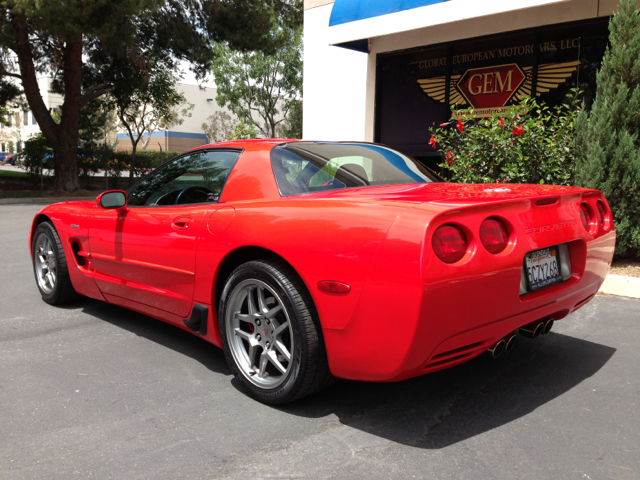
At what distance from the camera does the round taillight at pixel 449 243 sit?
239 centimetres

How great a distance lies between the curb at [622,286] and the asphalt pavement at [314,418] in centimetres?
141

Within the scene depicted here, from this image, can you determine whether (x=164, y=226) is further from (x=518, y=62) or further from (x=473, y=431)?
(x=518, y=62)

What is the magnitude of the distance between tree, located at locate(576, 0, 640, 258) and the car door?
14.2 feet

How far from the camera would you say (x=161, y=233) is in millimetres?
3615

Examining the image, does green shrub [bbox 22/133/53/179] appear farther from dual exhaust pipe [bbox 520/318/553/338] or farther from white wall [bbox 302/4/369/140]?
dual exhaust pipe [bbox 520/318/553/338]

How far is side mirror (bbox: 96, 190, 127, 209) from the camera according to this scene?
4.01 meters

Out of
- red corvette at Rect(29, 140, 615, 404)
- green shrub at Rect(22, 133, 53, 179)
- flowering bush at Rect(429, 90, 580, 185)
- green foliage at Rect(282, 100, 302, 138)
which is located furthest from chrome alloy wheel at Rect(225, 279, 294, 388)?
green foliage at Rect(282, 100, 302, 138)

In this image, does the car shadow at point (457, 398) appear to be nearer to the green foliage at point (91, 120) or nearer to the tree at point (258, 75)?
the green foliage at point (91, 120)

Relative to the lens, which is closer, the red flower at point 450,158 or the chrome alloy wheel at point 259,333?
the chrome alloy wheel at point 259,333

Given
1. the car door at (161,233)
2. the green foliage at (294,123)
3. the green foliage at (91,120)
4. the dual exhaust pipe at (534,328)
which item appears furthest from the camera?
the green foliage at (294,123)

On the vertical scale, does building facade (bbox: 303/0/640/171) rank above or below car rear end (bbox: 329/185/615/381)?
above

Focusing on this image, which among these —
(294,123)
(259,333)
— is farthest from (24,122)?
(259,333)

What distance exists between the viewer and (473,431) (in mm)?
2670

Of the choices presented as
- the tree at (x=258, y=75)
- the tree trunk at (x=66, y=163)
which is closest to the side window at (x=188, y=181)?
the tree trunk at (x=66, y=163)
